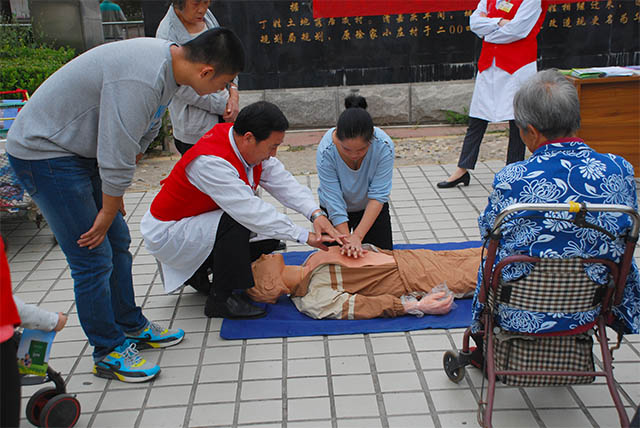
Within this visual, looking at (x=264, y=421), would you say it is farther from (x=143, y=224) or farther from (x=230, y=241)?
(x=143, y=224)

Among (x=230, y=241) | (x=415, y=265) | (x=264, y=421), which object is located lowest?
(x=264, y=421)

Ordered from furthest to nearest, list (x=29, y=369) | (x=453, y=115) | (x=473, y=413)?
(x=453, y=115)
(x=473, y=413)
(x=29, y=369)

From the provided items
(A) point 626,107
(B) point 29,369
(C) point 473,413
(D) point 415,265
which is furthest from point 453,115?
(B) point 29,369

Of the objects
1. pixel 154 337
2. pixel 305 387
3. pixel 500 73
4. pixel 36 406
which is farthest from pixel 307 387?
pixel 500 73

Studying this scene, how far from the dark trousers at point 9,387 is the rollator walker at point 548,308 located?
1.65 m

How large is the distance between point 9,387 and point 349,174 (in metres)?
2.26

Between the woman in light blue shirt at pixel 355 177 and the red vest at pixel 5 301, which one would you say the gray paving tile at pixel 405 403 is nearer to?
the woman in light blue shirt at pixel 355 177

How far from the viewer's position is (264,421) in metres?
2.60

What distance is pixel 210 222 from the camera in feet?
11.0

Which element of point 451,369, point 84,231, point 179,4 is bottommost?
point 451,369

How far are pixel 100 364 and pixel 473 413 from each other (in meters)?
1.75

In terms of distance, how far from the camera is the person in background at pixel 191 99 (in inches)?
161

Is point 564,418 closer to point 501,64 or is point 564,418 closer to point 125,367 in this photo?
point 125,367

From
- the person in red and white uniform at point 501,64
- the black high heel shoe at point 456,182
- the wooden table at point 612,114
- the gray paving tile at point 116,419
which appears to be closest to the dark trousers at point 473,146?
the person in red and white uniform at point 501,64
